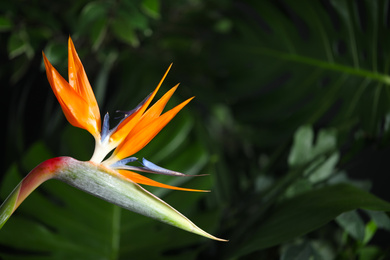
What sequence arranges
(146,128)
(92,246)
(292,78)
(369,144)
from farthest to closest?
(292,78) < (369,144) < (92,246) < (146,128)

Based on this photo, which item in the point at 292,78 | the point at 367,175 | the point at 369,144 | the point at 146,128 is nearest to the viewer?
the point at 146,128

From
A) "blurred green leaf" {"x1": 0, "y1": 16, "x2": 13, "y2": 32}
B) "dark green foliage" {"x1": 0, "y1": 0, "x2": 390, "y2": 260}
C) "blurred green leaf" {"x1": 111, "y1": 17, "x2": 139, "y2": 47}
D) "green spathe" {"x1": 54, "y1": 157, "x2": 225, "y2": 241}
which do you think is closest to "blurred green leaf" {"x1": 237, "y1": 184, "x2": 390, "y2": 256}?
"dark green foliage" {"x1": 0, "y1": 0, "x2": 390, "y2": 260}

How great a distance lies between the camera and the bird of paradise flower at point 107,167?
326mm

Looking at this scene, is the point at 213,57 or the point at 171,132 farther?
the point at 213,57

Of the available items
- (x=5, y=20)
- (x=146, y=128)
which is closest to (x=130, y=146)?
(x=146, y=128)

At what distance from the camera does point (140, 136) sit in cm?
35

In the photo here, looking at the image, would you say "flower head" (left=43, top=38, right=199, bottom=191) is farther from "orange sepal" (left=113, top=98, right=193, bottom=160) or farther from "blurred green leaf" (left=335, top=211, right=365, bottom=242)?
"blurred green leaf" (left=335, top=211, right=365, bottom=242)

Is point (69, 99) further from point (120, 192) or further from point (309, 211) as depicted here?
point (309, 211)

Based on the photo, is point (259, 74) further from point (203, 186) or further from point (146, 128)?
point (146, 128)

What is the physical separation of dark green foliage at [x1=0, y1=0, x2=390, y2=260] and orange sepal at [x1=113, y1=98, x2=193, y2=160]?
1.04ft

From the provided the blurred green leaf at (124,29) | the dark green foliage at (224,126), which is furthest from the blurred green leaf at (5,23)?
the blurred green leaf at (124,29)

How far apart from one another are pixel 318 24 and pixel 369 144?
0.99ft

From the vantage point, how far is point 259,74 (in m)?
1.09

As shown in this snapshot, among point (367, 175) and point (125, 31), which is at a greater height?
point (125, 31)
